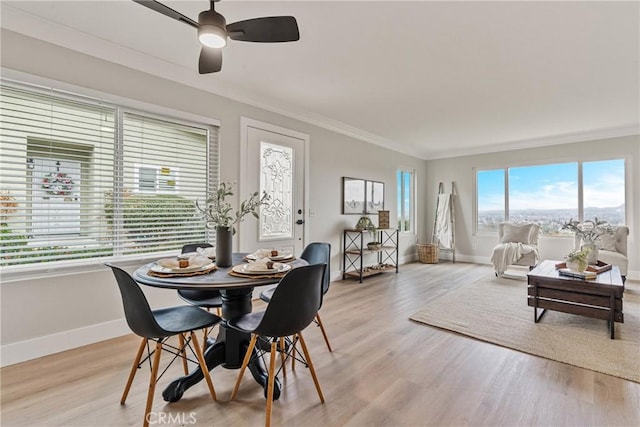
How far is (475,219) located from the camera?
22.4 feet

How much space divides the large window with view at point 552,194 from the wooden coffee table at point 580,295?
2.79m

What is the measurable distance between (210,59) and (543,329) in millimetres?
3592

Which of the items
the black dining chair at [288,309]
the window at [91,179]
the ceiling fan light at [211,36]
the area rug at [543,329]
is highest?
the ceiling fan light at [211,36]

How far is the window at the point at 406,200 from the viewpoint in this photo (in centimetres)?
666

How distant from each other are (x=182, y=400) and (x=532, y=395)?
6.73 ft

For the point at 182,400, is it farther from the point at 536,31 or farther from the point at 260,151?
the point at 536,31

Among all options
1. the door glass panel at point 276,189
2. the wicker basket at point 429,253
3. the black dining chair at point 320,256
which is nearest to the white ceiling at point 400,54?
the door glass panel at point 276,189

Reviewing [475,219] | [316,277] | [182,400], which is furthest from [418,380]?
[475,219]

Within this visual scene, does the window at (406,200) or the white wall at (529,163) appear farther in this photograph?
the window at (406,200)

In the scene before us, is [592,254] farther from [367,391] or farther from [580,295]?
[367,391]

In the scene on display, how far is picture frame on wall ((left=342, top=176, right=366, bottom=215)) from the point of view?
5.15 meters

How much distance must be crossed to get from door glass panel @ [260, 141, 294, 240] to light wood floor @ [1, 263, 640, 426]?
168 centimetres

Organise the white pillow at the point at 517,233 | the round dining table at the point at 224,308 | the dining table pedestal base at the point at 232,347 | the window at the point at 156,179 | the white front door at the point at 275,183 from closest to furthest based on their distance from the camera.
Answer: the round dining table at the point at 224,308
the dining table pedestal base at the point at 232,347
the window at the point at 156,179
the white front door at the point at 275,183
the white pillow at the point at 517,233

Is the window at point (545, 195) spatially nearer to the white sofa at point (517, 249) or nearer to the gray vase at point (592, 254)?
the white sofa at point (517, 249)
